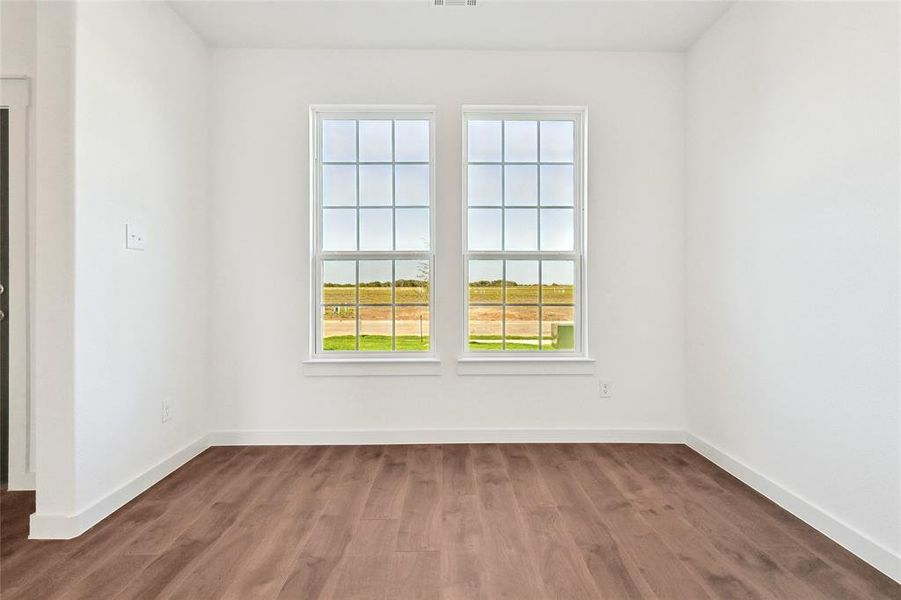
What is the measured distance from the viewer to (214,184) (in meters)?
3.66

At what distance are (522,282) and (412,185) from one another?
1.14 metres

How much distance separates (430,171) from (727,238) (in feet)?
7.00

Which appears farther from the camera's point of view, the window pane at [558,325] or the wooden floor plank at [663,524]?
the window pane at [558,325]

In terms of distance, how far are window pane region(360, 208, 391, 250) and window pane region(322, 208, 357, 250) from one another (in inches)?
2.5

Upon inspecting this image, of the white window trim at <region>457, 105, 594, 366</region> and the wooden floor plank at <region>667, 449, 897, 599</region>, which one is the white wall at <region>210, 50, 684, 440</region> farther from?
the wooden floor plank at <region>667, 449, 897, 599</region>

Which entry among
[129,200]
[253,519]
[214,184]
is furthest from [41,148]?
[253,519]

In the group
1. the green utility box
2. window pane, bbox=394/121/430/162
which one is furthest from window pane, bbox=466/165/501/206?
the green utility box

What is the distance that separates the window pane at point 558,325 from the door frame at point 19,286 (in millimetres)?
3336

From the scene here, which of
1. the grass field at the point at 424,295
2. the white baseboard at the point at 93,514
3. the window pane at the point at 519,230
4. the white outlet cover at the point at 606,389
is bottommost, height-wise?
the white baseboard at the point at 93,514

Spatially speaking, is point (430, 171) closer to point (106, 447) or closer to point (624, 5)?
point (624, 5)

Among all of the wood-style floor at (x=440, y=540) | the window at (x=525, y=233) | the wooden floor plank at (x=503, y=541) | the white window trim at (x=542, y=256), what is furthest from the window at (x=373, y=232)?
the wooden floor plank at (x=503, y=541)

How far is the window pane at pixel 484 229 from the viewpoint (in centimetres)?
378

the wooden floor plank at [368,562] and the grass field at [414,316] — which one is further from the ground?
the grass field at [414,316]

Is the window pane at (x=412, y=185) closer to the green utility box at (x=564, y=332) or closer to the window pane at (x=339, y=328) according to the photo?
the window pane at (x=339, y=328)
